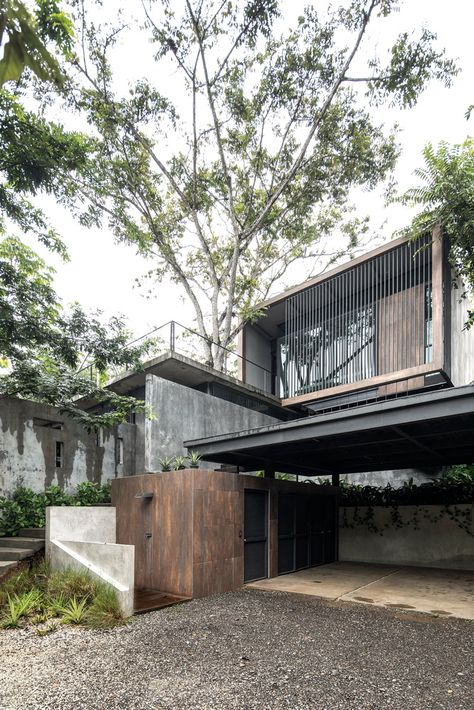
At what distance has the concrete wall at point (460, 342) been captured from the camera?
10.8 m

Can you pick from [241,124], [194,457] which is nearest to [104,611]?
[194,457]

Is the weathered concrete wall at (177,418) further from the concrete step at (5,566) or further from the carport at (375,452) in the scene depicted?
the concrete step at (5,566)

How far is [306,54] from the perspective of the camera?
1316 cm

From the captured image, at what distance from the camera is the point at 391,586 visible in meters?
7.82

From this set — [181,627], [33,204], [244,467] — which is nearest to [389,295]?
[244,467]

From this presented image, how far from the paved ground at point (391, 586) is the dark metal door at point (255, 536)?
0.20 meters

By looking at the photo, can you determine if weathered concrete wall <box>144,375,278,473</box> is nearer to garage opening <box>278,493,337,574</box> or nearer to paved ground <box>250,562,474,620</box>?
→ garage opening <box>278,493,337,574</box>

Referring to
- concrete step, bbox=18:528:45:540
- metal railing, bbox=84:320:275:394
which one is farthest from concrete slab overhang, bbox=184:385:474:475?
metal railing, bbox=84:320:275:394

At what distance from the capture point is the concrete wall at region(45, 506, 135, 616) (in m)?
5.75

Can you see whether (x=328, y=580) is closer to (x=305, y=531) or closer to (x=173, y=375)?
(x=305, y=531)

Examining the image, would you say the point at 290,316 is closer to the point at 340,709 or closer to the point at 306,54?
the point at 306,54

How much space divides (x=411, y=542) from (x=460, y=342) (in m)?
4.75

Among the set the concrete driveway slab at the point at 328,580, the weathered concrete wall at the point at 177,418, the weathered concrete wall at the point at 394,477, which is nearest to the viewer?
the concrete driveway slab at the point at 328,580

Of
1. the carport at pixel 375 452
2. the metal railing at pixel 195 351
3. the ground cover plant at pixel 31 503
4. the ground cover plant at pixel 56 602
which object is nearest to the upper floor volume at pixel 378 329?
the metal railing at pixel 195 351
